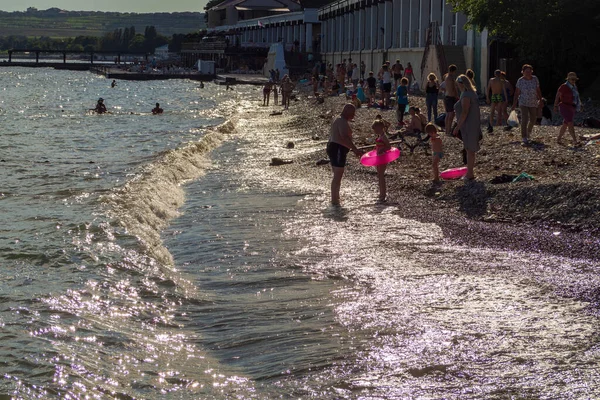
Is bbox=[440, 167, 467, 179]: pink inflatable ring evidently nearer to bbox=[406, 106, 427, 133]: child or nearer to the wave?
bbox=[406, 106, 427, 133]: child

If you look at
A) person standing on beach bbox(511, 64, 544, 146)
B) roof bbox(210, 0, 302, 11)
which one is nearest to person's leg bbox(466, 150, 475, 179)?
person standing on beach bbox(511, 64, 544, 146)

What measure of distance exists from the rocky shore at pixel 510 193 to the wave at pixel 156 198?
8.42ft

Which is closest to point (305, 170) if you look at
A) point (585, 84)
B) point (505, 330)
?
point (505, 330)

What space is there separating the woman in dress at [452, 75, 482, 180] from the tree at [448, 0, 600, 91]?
13016mm

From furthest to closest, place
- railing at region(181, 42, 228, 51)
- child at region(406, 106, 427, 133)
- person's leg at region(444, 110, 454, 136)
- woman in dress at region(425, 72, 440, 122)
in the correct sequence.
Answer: railing at region(181, 42, 228, 51) → woman in dress at region(425, 72, 440, 122) → person's leg at region(444, 110, 454, 136) → child at region(406, 106, 427, 133)

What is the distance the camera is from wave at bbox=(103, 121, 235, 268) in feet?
38.8

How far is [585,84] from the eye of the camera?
29953 mm

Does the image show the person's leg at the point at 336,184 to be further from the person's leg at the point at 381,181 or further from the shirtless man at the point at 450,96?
the shirtless man at the point at 450,96

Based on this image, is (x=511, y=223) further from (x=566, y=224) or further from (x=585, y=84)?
(x=585, y=84)

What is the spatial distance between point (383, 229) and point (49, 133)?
2410 cm

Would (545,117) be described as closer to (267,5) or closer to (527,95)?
(527,95)

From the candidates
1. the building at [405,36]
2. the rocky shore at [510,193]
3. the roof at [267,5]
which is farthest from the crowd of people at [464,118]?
the roof at [267,5]

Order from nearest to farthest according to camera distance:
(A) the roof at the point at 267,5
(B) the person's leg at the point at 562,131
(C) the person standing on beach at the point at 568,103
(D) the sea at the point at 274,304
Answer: (D) the sea at the point at 274,304 → (C) the person standing on beach at the point at 568,103 → (B) the person's leg at the point at 562,131 → (A) the roof at the point at 267,5

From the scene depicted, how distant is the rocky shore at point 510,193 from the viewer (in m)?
10.6
